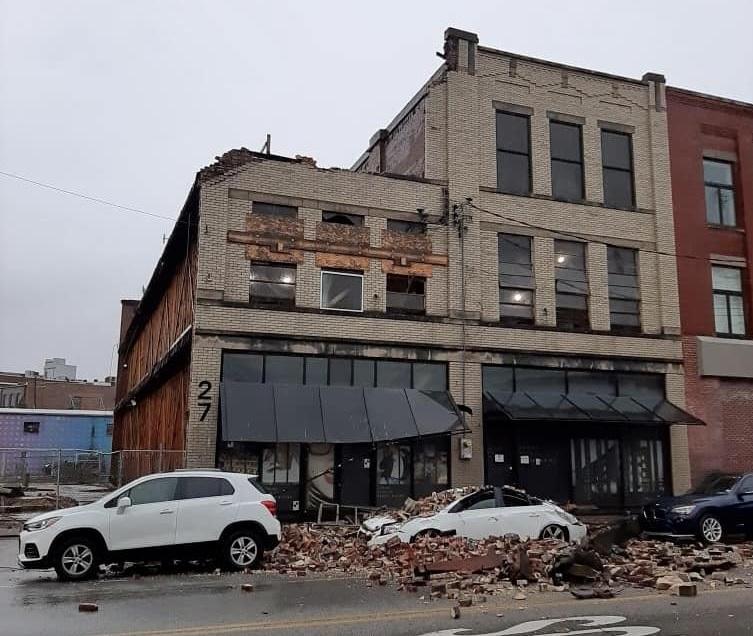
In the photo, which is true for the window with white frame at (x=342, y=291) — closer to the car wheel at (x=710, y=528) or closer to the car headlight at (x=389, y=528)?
the car headlight at (x=389, y=528)

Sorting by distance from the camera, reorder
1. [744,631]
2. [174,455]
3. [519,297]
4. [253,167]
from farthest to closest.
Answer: [519,297] → [253,167] → [174,455] → [744,631]

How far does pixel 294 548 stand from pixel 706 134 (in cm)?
1910

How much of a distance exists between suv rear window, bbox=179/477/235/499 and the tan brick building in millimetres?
4115

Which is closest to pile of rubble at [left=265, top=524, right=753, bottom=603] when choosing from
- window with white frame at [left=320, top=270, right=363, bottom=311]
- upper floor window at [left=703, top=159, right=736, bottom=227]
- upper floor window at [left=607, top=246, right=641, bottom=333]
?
window with white frame at [left=320, top=270, right=363, bottom=311]

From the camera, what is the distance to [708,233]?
78.6ft

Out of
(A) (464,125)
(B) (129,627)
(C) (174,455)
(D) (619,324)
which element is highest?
(A) (464,125)

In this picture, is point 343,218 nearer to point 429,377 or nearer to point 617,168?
point 429,377

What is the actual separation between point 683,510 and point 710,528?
658 millimetres

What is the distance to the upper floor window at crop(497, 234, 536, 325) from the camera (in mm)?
21219

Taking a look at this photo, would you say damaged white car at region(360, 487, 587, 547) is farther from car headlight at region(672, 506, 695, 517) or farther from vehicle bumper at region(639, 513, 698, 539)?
car headlight at region(672, 506, 695, 517)

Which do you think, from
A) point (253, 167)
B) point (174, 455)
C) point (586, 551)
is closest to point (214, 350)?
point (174, 455)

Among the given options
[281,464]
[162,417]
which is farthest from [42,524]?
[162,417]

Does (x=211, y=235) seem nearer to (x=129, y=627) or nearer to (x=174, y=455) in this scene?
(x=174, y=455)

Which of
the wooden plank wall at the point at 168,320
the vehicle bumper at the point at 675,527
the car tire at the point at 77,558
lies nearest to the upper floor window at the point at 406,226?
the wooden plank wall at the point at 168,320
